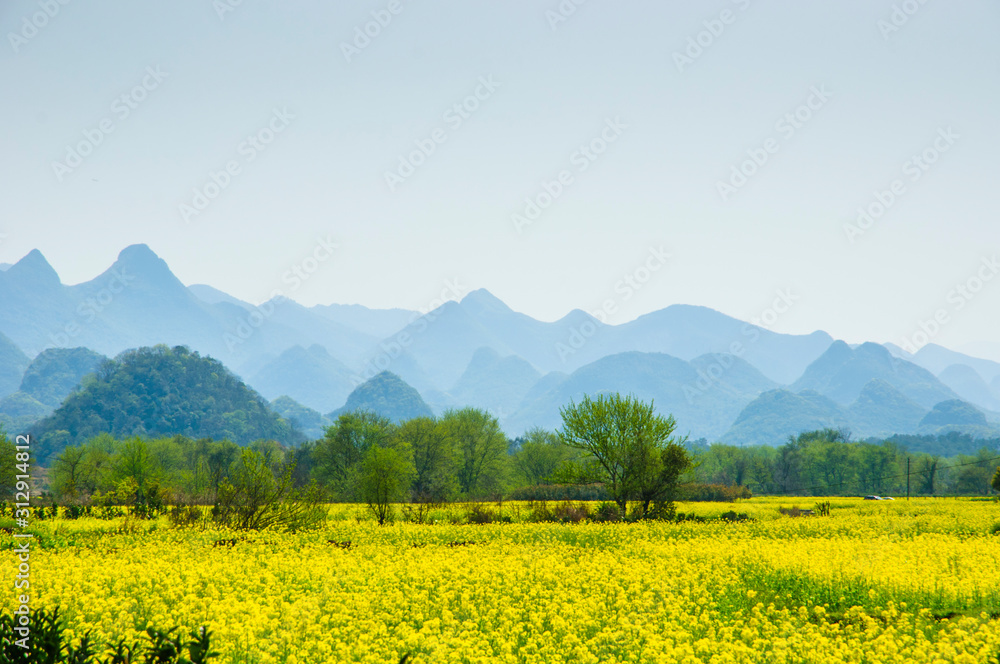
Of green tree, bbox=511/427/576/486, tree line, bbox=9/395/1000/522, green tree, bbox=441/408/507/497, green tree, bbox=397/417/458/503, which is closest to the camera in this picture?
tree line, bbox=9/395/1000/522

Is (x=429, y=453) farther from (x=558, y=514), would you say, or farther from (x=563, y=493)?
(x=558, y=514)

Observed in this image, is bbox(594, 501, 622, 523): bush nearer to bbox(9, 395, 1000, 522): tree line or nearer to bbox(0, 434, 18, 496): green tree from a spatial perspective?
bbox(9, 395, 1000, 522): tree line

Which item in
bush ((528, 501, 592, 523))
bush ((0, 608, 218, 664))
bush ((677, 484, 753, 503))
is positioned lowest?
bush ((677, 484, 753, 503))

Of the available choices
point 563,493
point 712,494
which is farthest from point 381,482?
point 712,494

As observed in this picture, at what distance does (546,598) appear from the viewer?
1305 cm

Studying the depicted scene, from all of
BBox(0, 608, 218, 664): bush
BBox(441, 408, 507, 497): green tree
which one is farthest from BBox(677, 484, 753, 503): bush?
BBox(0, 608, 218, 664): bush

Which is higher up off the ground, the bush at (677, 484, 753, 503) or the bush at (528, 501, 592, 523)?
the bush at (528, 501, 592, 523)

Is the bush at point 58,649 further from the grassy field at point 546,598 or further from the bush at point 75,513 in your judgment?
the bush at point 75,513

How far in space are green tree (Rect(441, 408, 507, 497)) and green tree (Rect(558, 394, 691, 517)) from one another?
1490 inches

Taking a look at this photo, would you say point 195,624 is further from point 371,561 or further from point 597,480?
point 597,480

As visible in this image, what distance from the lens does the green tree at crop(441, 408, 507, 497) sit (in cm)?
7694

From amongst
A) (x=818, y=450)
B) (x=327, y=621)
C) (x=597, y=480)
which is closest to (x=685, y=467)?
(x=597, y=480)

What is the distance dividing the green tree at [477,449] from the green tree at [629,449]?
124 feet

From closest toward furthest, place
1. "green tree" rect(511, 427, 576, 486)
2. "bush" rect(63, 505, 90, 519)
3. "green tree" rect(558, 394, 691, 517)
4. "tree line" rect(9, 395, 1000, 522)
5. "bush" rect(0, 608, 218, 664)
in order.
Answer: "bush" rect(0, 608, 218, 664)
"bush" rect(63, 505, 90, 519)
"green tree" rect(558, 394, 691, 517)
"tree line" rect(9, 395, 1000, 522)
"green tree" rect(511, 427, 576, 486)
